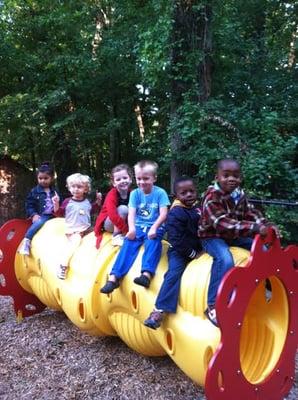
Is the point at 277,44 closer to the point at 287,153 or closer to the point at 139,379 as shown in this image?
the point at 287,153

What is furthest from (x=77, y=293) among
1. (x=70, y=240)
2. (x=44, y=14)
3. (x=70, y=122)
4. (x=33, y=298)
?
(x=44, y=14)

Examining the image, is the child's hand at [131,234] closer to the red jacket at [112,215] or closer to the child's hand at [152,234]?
the child's hand at [152,234]

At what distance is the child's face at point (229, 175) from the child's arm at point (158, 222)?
29.9 inches

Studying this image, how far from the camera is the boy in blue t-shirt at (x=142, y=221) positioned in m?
3.65

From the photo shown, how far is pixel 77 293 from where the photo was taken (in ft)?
13.6

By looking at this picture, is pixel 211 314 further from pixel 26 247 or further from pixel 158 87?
pixel 158 87

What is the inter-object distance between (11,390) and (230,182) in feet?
8.47

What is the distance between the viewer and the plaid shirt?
9.84 ft

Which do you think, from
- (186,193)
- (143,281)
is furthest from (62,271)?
(186,193)

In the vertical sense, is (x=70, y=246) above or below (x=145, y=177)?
below

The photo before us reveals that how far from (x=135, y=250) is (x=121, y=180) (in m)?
0.74

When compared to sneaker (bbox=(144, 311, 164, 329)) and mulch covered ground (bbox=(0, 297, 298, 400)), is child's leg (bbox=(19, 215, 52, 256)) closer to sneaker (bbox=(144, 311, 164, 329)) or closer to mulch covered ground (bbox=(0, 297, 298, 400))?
mulch covered ground (bbox=(0, 297, 298, 400))

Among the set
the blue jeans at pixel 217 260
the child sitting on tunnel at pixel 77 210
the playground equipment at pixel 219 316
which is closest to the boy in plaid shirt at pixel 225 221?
the blue jeans at pixel 217 260

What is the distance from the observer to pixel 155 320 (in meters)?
3.12
